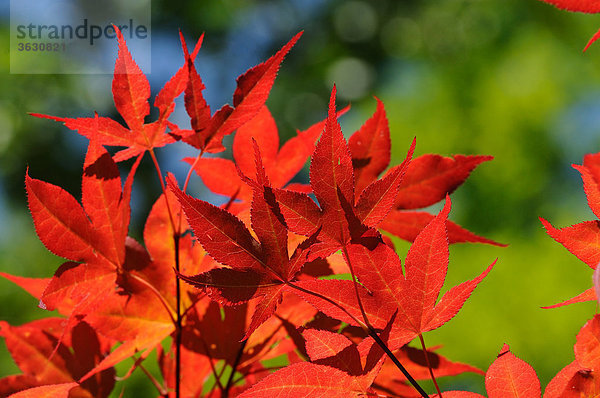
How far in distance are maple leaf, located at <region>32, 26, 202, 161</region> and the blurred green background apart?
3270 mm

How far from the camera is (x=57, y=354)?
46 centimetres

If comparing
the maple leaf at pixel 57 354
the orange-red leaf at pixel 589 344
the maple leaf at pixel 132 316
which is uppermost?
the orange-red leaf at pixel 589 344

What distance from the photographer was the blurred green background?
360 cm

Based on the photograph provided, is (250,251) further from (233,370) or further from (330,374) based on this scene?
(233,370)

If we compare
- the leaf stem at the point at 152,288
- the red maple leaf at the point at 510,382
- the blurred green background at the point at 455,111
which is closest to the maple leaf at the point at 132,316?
the leaf stem at the point at 152,288

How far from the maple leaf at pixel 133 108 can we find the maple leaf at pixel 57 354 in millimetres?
173

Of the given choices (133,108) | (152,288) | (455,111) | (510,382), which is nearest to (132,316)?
(152,288)

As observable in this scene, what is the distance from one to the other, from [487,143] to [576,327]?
2.00m

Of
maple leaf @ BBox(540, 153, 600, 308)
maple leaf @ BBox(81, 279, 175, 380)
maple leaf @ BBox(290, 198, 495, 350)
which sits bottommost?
maple leaf @ BBox(81, 279, 175, 380)

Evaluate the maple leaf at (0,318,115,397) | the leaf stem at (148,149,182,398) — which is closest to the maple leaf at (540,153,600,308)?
the leaf stem at (148,149,182,398)

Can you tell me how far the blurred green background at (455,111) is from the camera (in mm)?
3602

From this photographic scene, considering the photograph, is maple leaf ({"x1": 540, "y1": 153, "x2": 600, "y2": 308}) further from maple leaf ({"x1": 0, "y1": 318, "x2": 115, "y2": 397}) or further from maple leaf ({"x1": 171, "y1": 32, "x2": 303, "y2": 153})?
maple leaf ({"x1": 0, "y1": 318, "x2": 115, "y2": 397})

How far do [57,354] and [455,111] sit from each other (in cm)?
506

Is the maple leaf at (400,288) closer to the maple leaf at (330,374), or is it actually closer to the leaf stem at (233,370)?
the maple leaf at (330,374)
